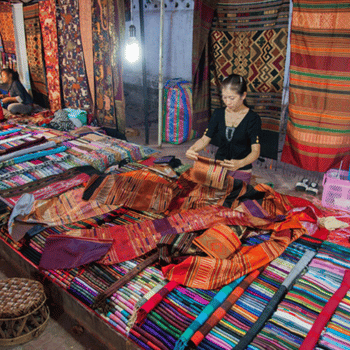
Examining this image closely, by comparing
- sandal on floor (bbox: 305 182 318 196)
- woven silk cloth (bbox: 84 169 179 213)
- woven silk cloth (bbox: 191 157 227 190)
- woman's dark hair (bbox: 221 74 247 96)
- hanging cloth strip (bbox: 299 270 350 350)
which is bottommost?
sandal on floor (bbox: 305 182 318 196)

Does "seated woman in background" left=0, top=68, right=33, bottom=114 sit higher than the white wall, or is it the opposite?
the white wall

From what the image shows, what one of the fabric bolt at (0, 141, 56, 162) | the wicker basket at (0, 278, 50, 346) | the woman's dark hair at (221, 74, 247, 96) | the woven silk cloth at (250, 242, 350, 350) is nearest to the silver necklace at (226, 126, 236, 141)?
the woman's dark hair at (221, 74, 247, 96)

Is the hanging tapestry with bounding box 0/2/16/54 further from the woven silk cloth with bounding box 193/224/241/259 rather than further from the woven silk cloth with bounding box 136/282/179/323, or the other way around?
the woven silk cloth with bounding box 136/282/179/323

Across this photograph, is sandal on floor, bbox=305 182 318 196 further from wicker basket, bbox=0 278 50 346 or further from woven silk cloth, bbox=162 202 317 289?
wicker basket, bbox=0 278 50 346

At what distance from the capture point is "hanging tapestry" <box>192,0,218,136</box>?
13.7 feet

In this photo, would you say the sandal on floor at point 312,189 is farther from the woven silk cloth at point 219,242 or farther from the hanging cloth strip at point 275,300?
the woven silk cloth at point 219,242

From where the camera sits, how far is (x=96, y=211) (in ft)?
8.79

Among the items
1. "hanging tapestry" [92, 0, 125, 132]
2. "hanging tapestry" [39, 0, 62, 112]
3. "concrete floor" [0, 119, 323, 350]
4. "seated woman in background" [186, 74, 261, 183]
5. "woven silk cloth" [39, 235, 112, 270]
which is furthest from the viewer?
"hanging tapestry" [39, 0, 62, 112]

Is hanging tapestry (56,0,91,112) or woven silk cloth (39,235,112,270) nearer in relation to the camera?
woven silk cloth (39,235,112,270)

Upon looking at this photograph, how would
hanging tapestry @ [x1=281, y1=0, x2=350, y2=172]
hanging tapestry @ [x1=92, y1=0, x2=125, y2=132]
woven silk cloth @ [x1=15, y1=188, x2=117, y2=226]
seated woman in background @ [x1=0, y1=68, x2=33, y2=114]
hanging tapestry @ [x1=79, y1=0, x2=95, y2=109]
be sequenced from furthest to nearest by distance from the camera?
seated woman in background @ [x1=0, y1=68, x2=33, y2=114], hanging tapestry @ [x1=79, y1=0, x2=95, y2=109], hanging tapestry @ [x1=92, y1=0, x2=125, y2=132], hanging tapestry @ [x1=281, y1=0, x2=350, y2=172], woven silk cloth @ [x1=15, y1=188, x2=117, y2=226]

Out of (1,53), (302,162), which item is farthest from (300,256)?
(1,53)

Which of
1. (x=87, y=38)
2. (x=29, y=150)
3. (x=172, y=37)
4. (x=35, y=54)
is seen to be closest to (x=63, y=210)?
(x=29, y=150)

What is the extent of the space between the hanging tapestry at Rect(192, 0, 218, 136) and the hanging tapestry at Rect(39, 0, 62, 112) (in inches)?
134

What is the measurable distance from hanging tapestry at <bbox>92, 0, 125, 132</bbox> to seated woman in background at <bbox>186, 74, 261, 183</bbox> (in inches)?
113
